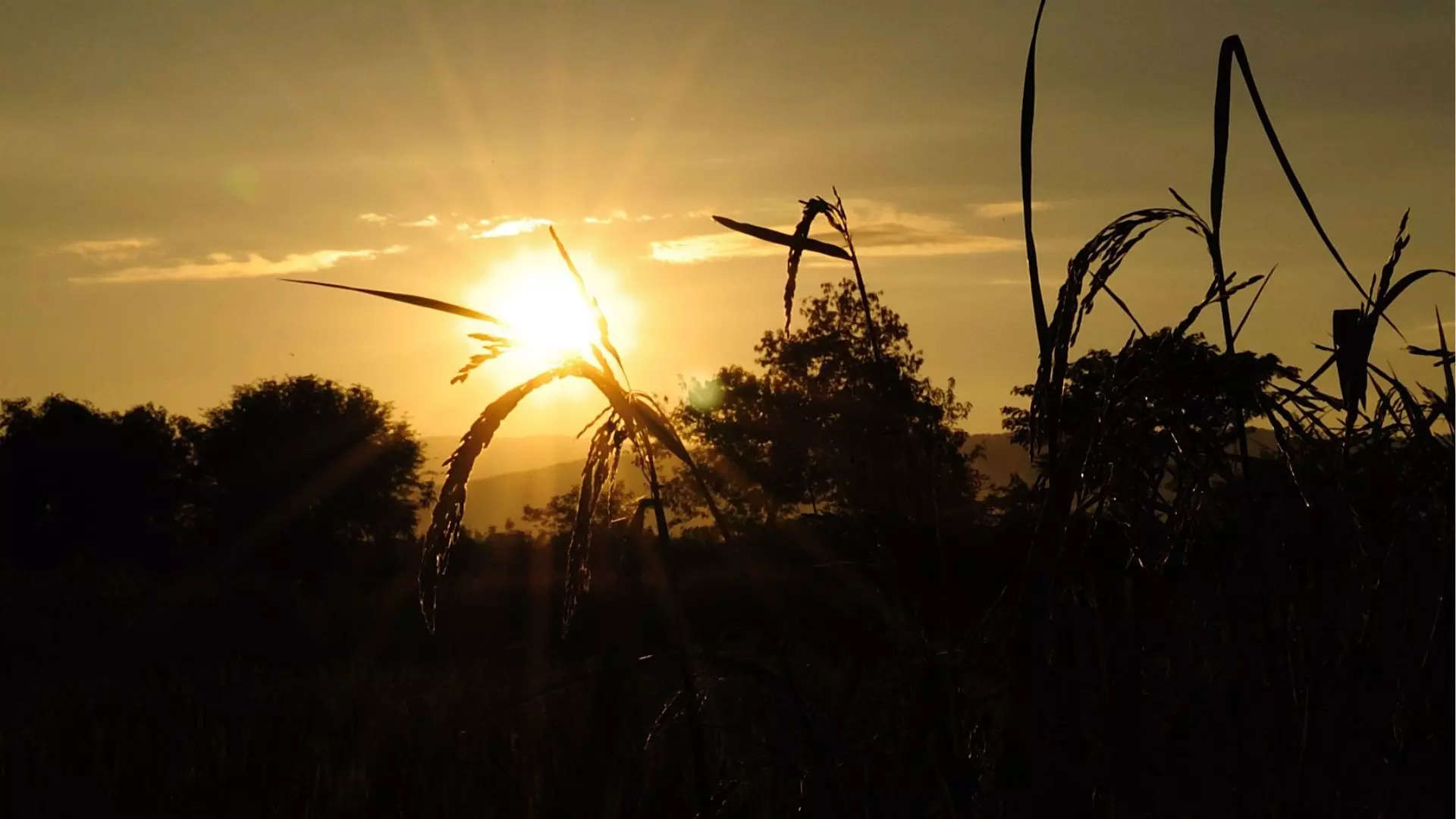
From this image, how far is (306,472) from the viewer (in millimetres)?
76500


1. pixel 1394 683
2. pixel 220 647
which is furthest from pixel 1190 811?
pixel 220 647

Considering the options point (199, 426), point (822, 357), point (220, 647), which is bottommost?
point (220, 647)

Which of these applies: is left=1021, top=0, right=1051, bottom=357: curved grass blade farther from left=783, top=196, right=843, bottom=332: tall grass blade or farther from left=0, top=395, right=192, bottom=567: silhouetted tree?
left=0, top=395, right=192, bottom=567: silhouetted tree

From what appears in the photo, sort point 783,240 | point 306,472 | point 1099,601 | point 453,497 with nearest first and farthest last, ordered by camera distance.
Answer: point 453,497
point 783,240
point 1099,601
point 306,472

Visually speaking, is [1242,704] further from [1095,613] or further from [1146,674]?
[1095,613]

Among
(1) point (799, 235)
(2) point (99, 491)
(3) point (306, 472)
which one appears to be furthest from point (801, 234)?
(2) point (99, 491)

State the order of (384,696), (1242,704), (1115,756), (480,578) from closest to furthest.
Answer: (1115,756)
(1242,704)
(384,696)
(480,578)

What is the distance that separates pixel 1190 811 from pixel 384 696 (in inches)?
309

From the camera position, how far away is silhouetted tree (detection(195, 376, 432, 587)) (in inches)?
2857

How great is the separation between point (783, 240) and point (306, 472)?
7953cm

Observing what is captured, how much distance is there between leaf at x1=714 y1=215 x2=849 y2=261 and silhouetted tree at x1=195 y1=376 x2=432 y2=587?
70.8 meters

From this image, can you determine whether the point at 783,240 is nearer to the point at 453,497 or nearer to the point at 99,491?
the point at 453,497

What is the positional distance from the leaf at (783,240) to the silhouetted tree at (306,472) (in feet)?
232

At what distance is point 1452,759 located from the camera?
218 centimetres
